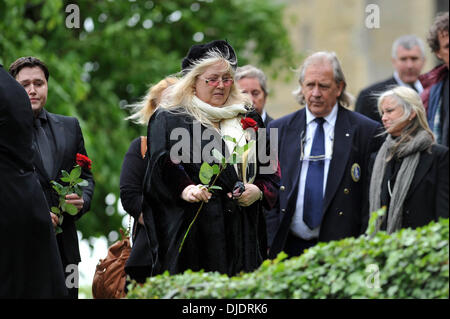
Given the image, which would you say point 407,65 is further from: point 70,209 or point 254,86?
point 70,209

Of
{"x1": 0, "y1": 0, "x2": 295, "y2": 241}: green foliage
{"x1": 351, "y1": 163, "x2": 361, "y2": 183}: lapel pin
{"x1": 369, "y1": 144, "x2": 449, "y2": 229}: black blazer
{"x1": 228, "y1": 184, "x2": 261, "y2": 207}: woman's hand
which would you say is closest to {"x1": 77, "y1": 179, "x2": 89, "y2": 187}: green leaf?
{"x1": 228, "y1": 184, "x2": 261, "y2": 207}: woman's hand

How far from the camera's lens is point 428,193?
9.20 m

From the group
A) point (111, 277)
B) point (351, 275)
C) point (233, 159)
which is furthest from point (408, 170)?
point (111, 277)

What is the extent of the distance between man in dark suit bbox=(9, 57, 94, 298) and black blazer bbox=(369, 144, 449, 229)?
2.41 metres

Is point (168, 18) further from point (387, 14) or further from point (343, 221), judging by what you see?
point (343, 221)

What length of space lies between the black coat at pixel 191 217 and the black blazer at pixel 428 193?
1.38 metres

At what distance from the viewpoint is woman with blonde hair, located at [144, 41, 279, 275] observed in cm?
830

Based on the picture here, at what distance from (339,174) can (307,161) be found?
1.02 ft

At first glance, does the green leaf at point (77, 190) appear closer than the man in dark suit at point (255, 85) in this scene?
Yes

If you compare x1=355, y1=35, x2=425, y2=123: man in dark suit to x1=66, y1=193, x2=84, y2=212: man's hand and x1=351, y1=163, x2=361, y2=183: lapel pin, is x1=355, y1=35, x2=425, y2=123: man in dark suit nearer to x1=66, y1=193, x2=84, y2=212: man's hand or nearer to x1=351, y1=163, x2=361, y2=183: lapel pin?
x1=351, y1=163, x2=361, y2=183: lapel pin

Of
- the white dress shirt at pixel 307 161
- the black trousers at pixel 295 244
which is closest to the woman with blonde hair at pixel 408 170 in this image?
the white dress shirt at pixel 307 161

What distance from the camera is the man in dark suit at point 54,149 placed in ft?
28.7

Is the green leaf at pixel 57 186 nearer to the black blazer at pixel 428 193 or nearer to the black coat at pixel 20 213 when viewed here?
the black coat at pixel 20 213
